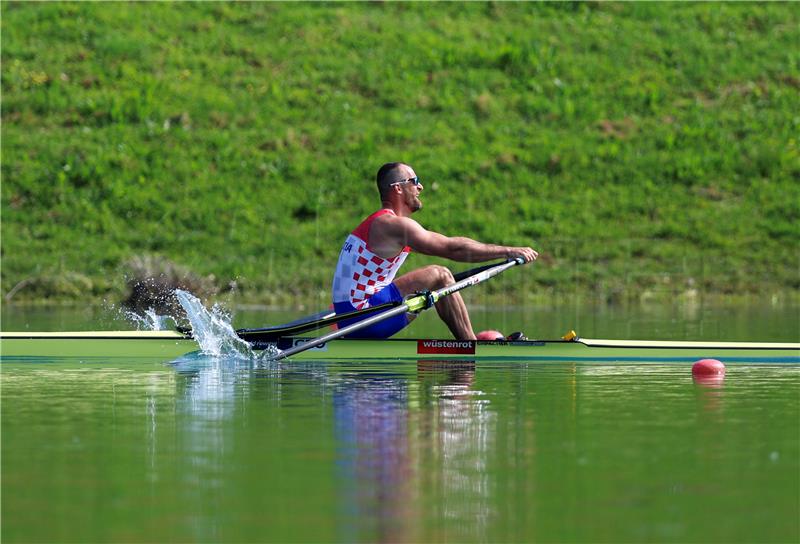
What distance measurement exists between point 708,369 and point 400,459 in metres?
6.03

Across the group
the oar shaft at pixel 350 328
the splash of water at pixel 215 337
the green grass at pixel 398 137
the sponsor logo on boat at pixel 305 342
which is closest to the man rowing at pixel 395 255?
the sponsor logo on boat at pixel 305 342

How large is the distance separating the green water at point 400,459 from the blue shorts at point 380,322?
152 cm

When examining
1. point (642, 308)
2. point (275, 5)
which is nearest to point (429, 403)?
point (642, 308)

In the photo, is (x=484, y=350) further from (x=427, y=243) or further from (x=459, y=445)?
(x=459, y=445)

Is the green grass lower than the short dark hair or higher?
higher

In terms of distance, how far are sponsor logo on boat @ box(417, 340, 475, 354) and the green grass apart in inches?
605

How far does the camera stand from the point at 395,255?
583 inches

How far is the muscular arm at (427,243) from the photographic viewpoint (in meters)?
14.5

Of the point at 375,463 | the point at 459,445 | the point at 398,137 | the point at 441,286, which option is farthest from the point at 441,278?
the point at 398,137

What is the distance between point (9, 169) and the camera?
118 ft

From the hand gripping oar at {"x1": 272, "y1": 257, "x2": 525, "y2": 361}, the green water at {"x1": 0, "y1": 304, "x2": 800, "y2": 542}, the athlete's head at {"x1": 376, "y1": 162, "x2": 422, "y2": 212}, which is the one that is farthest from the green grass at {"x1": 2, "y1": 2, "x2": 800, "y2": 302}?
the green water at {"x1": 0, "y1": 304, "x2": 800, "y2": 542}

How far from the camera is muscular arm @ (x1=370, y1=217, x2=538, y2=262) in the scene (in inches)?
570

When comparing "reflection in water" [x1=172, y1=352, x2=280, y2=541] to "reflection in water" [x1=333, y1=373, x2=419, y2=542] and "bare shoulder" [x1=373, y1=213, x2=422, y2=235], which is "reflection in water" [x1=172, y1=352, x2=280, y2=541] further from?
"bare shoulder" [x1=373, y1=213, x2=422, y2=235]

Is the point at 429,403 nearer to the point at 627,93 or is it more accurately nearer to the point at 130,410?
the point at 130,410
